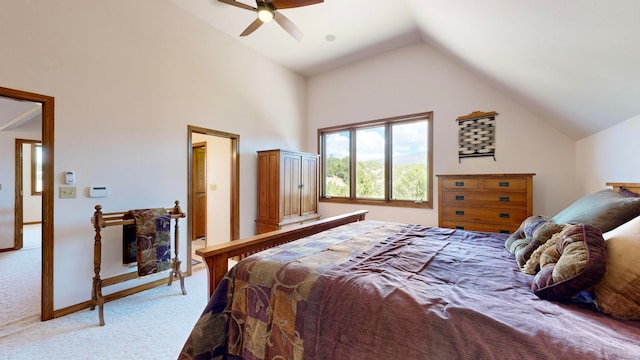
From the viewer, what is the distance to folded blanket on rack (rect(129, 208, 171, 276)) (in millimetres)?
2580

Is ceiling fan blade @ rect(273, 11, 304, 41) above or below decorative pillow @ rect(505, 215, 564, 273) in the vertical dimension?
above

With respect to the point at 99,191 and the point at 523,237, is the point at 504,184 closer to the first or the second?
the point at 523,237

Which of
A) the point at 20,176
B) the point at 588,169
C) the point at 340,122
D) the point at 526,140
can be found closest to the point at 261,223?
the point at 340,122

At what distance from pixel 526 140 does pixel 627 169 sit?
4.40ft

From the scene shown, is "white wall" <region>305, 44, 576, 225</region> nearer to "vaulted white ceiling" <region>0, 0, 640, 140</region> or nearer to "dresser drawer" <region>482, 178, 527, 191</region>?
"vaulted white ceiling" <region>0, 0, 640, 140</region>

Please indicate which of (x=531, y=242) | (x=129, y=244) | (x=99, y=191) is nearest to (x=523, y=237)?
(x=531, y=242)

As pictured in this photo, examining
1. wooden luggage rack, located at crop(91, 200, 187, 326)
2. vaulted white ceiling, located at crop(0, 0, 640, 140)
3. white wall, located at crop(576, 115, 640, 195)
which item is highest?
vaulted white ceiling, located at crop(0, 0, 640, 140)

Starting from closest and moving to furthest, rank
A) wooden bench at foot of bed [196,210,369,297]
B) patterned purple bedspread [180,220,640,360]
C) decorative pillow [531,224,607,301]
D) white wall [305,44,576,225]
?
1. patterned purple bedspread [180,220,640,360]
2. decorative pillow [531,224,607,301]
3. wooden bench at foot of bed [196,210,369,297]
4. white wall [305,44,576,225]

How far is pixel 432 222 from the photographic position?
3.96 meters

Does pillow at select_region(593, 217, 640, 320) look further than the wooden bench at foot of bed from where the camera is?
No

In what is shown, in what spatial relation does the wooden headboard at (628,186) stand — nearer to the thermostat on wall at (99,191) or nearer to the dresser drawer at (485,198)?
the dresser drawer at (485,198)

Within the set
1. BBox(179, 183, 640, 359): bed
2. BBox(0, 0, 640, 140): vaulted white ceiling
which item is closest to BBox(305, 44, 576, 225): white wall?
BBox(0, 0, 640, 140): vaulted white ceiling

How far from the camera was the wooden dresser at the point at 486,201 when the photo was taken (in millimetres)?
2865

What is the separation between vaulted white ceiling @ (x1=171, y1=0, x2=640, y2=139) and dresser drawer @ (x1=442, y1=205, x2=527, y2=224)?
1.10 m
